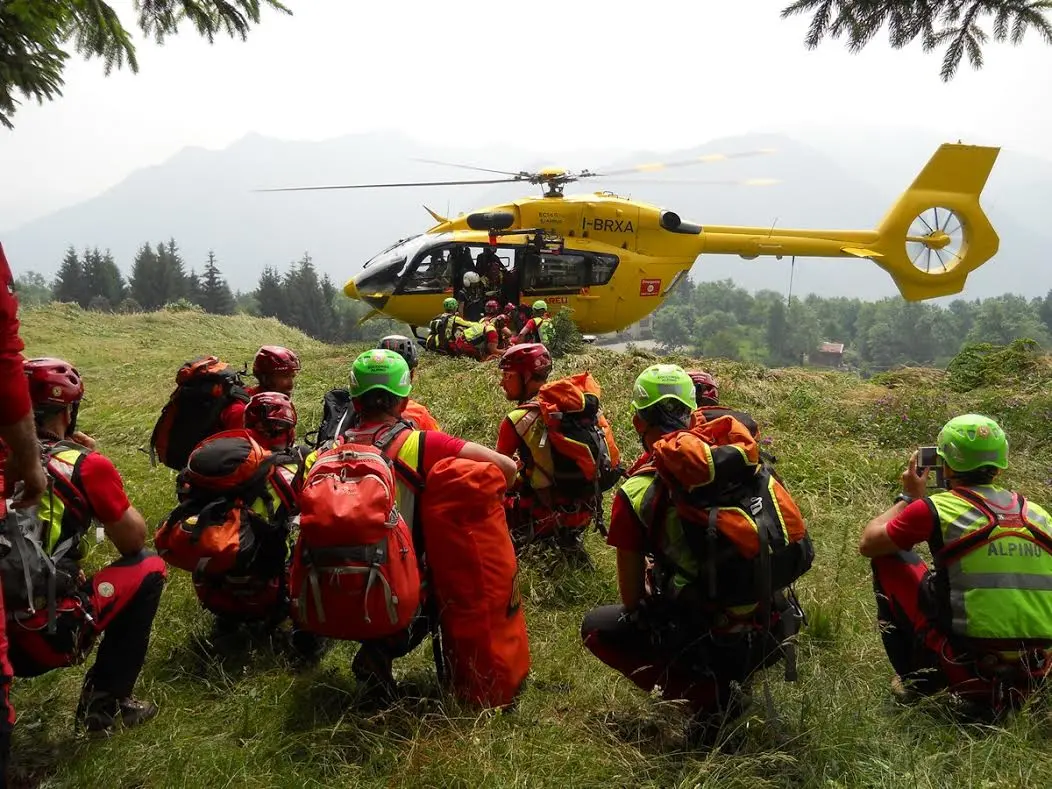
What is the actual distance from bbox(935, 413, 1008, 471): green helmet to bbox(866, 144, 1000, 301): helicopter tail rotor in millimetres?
14289

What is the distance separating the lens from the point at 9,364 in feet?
5.58

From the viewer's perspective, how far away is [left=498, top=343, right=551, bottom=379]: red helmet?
4.25m

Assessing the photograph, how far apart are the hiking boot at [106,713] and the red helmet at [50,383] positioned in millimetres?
1181

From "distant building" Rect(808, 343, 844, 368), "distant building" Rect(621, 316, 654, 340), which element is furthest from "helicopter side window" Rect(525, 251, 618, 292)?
"distant building" Rect(808, 343, 844, 368)

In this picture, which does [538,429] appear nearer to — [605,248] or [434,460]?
[434,460]

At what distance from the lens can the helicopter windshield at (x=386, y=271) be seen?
13.2 meters

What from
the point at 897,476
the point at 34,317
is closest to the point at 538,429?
the point at 897,476

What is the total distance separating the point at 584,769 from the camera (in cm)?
242

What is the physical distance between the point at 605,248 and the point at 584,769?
1198 cm

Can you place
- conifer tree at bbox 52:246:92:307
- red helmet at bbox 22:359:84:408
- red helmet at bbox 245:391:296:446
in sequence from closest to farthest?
red helmet at bbox 22:359:84:408 < red helmet at bbox 245:391:296:446 < conifer tree at bbox 52:246:92:307

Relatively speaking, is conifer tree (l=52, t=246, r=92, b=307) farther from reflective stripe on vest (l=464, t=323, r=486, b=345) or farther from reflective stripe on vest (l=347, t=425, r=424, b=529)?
reflective stripe on vest (l=347, t=425, r=424, b=529)

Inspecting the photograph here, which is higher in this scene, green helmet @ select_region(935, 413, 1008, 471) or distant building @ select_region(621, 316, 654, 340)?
green helmet @ select_region(935, 413, 1008, 471)

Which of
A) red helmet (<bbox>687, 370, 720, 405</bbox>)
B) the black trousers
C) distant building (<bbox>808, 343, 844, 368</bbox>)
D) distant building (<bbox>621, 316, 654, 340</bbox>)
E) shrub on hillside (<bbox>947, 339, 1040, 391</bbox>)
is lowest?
distant building (<bbox>808, 343, 844, 368</bbox>)

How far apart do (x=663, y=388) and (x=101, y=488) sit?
218cm
